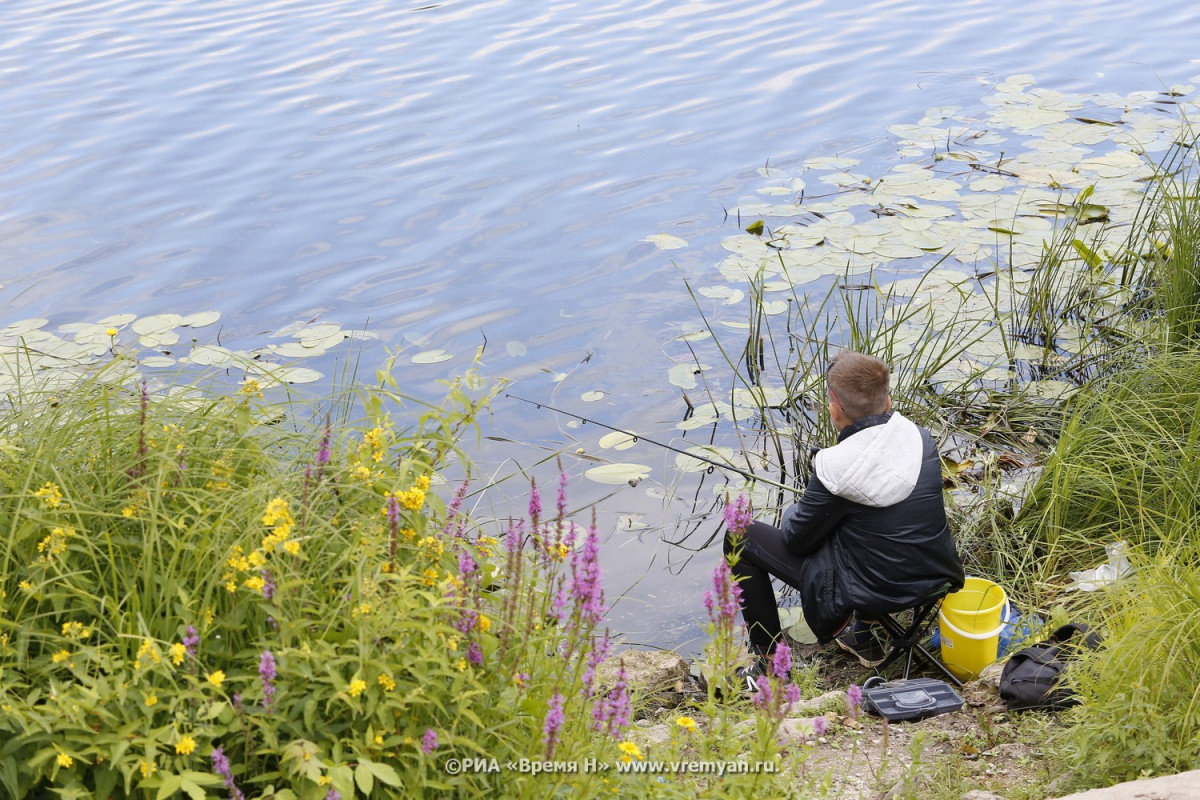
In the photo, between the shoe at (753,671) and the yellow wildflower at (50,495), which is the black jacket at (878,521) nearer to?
the shoe at (753,671)

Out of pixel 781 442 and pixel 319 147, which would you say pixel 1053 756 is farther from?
pixel 319 147

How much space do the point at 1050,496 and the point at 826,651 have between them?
98 cm

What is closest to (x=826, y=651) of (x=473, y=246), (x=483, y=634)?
(x=483, y=634)

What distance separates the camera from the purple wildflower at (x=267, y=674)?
1731 millimetres

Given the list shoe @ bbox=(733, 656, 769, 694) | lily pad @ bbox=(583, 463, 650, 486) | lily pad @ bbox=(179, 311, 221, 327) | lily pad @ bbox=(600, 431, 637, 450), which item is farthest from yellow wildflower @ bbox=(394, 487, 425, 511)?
lily pad @ bbox=(179, 311, 221, 327)

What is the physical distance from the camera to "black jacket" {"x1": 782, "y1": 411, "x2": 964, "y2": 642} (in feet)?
11.4

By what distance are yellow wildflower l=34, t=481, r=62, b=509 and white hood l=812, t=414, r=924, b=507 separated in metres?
2.21

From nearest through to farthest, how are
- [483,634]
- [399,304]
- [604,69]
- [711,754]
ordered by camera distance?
[483,634] → [711,754] → [399,304] → [604,69]

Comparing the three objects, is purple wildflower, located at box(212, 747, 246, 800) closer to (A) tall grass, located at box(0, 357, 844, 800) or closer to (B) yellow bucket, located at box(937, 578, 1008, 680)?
(A) tall grass, located at box(0, 357, 844, 800)

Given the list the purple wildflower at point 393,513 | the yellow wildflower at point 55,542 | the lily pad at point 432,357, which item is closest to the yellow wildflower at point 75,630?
the yellow wildflower at point 55,542

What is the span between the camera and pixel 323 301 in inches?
250

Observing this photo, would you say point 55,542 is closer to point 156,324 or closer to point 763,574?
point 763,574

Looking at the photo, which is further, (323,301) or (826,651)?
(323,301)

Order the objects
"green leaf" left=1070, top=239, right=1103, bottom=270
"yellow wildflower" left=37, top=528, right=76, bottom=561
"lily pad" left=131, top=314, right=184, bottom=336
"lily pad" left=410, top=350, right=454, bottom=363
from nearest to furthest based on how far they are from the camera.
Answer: "yellow wildflower" left=37, top=528, right=76, bottom=561 < "green leaf" left=1070, top=239, right=1103, bottom=270 < "lily pad" left=410, top=350, right=454, bottom=363 < "lily pad" left=131, top=314, right=184, bottom=336
